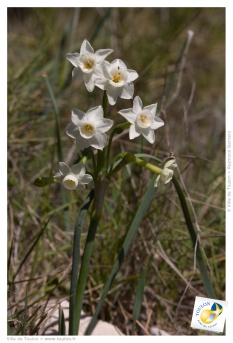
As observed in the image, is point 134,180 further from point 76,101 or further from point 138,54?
point 138,54

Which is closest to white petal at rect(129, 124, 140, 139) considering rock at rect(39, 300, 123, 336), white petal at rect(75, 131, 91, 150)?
white petal at rect(75, 131, 91, 150)

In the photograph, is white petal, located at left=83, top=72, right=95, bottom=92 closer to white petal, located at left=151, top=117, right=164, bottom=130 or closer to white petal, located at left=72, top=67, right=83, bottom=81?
white petal, located at left=72, top=67, right=83, bottom=81

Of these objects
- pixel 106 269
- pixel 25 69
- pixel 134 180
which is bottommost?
pixel 106 269

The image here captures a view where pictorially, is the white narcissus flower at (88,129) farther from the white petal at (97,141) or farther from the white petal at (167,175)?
the white petal at (167,175)

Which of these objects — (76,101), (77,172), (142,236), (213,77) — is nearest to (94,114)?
(77,172)

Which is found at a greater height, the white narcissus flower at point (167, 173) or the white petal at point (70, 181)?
the white narcissus flower at point (167, 173)

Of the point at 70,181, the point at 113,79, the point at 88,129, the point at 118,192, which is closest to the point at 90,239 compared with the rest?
the point at 70,181

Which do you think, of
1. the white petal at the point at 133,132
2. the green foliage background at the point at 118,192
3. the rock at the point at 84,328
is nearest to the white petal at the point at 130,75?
the white petal at the point at 133,132
